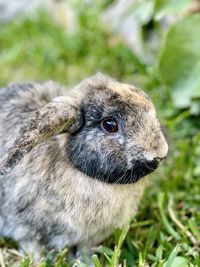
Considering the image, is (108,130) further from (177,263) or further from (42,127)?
(177,263)

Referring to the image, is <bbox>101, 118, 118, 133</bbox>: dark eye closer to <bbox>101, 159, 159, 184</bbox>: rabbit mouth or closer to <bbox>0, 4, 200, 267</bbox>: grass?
<bbox>101, 159, 159, 184</bbox>: rabbit mouth

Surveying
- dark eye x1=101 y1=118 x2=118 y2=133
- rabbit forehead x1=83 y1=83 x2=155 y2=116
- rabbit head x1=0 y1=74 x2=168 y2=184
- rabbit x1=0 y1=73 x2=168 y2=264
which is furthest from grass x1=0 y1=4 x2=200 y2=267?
rabbit forehead x1=83 y1=83 x2=155 y2=116

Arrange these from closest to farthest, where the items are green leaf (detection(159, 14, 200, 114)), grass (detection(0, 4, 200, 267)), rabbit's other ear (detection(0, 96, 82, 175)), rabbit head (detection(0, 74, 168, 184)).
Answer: rabbit's other ear (detection(0, 96, 82, 175)), rabbit head (detection(0, 74, 168, 184)), grass (detection(0, 4, 200, 267)), green leaf (detection(159, 14, 200, 114))

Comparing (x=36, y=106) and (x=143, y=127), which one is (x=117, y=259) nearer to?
(x=143, y=127)

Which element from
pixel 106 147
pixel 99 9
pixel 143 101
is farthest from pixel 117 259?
pixel 99 9

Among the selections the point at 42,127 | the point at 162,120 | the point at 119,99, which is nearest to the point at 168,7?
the point at 162,120

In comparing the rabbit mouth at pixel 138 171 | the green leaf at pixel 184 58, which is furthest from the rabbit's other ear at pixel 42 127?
the green leaf at pixel 184 58
